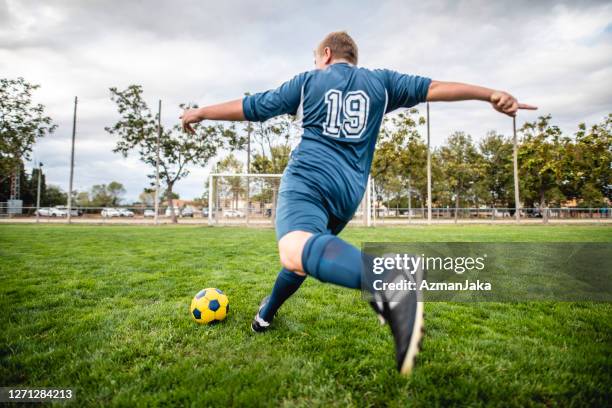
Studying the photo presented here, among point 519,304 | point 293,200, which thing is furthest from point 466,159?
point 293,200

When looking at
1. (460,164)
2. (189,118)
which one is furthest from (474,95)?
(460,164)

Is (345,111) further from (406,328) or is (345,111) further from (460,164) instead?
(460,164)

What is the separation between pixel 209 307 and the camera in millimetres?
3088

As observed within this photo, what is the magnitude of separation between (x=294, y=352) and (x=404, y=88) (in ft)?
6.59

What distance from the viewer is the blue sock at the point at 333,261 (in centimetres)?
152

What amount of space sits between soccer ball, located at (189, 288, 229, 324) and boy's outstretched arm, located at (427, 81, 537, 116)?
257 cm

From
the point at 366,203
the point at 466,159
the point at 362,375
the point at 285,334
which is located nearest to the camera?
the point at 362,375

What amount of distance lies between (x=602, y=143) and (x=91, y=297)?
3159 centimetres

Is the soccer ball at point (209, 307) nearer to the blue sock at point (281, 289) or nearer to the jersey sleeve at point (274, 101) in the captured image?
the blue sock at point (281, 289)

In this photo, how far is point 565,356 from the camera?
2.34 metres

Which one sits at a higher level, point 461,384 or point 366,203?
point 366,203

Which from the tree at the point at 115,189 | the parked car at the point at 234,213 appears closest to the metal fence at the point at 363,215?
the parked car at the point at 234,213

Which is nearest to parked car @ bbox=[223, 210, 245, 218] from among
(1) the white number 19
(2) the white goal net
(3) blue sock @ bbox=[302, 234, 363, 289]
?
(2) the white goal net

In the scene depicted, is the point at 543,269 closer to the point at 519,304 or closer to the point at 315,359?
the point at 519,304
